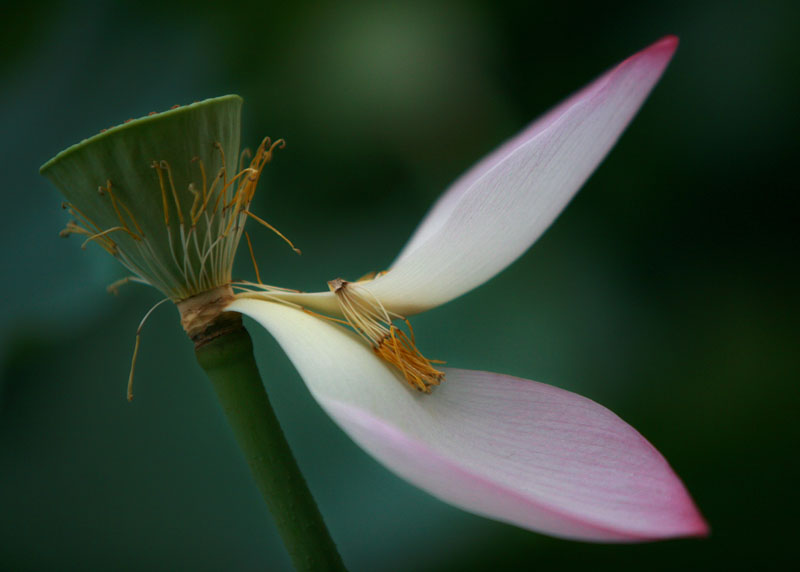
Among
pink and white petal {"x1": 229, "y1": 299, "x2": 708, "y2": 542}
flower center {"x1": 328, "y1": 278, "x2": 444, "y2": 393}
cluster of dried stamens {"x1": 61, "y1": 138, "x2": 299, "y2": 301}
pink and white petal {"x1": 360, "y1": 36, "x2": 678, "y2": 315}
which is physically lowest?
pink and white petal {"x1": 229, "y1": 299, "x2": 708, "y2": 542}

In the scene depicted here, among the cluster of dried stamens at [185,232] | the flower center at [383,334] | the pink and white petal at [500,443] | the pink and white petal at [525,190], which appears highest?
the cluster of dried stamens at [185,232]

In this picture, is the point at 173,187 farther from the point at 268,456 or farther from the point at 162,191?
the point at 268,456

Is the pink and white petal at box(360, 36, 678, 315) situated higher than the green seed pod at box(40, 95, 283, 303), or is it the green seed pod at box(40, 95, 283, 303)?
the green seed pod at box(40, 95, 283, 303)

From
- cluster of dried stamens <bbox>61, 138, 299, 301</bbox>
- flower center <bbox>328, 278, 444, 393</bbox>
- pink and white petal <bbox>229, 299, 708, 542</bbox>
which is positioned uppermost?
cluster of dried stamens <bbox>61, 138, 299, 301</bbox>

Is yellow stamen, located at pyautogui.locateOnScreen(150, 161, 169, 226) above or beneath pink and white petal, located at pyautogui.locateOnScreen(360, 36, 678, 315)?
above

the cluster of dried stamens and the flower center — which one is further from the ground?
the cluster of dried stamens

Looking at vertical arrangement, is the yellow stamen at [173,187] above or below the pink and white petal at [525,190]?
above
